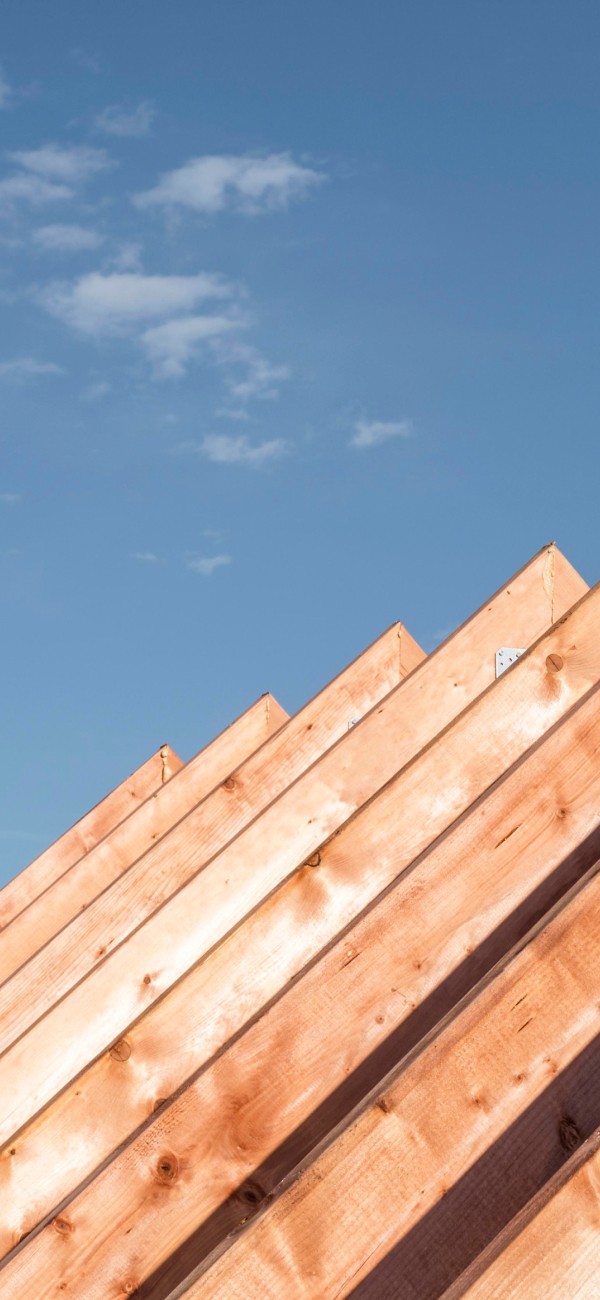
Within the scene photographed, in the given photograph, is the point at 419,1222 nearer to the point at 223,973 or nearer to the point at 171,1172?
the point at 171,1172

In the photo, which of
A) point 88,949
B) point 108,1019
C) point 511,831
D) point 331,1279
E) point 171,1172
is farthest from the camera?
point 88,949

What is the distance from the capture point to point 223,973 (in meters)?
2.70

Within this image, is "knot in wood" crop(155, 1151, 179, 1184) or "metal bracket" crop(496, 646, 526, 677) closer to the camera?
"knot in wood" crop(155, 1151, 179, 1184)

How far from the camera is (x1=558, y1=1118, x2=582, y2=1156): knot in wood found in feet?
5.72

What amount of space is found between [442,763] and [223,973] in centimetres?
67

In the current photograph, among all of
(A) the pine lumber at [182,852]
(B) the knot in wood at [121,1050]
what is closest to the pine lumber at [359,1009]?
(B) the knot in wood at [121,1050]

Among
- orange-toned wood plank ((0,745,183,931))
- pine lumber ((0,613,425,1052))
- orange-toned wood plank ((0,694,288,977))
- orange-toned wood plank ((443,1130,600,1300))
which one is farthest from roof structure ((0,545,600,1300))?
orange-toned wood plank ((0,745,183,931))

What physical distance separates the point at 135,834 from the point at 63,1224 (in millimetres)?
3135

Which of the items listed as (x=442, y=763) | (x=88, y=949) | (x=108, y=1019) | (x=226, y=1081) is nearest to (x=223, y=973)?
(x=226, y=1081)

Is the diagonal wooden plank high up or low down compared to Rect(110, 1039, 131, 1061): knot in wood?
up

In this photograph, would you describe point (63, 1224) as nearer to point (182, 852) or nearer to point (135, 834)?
point (182, 852)

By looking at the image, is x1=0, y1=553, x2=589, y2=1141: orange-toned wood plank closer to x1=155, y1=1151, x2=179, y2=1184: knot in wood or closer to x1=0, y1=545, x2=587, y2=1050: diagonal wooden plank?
x1=0, y1=545, x2=587, y2=1050: diagonal wooden plank

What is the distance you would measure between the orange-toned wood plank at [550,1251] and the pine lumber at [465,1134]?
289 mm

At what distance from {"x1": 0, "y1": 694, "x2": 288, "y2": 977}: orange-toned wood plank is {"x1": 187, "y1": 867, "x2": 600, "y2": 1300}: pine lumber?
3552mm
